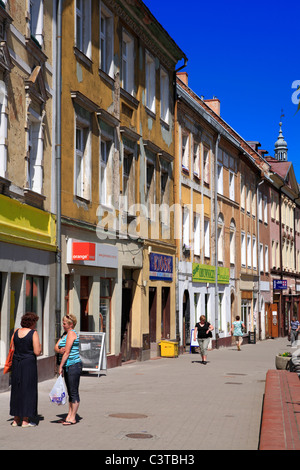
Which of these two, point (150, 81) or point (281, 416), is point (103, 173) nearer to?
point (150, 81)

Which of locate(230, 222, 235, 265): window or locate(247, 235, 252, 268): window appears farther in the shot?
locate(247, 235, 252, 268): window

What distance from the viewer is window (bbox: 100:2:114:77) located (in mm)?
21312

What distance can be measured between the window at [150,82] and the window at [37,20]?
892cm

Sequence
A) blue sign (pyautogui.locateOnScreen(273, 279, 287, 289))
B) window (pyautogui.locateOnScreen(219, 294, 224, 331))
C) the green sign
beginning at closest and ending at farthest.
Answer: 1. the green sign
2. window (pyautogui.locateOnScreen(219, 294, 224, 331))
3. blue sign (pyautogui.locateOnScreen(273, 279, 287, 289))

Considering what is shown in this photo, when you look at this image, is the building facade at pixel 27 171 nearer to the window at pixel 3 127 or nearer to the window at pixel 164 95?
the window at pixel 3 127

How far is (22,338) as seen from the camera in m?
10.2

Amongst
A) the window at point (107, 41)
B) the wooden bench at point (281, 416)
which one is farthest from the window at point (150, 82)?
the wooden bench at point (281, 416)

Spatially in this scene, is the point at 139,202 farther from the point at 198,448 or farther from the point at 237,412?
the point at 198,448

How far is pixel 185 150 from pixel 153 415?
20229 millimetres

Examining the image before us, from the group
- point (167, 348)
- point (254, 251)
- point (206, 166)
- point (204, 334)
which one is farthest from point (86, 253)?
point (254, 251)

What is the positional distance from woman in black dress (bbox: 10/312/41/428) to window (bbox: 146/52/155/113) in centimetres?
1646

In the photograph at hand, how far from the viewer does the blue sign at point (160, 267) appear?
995 inches

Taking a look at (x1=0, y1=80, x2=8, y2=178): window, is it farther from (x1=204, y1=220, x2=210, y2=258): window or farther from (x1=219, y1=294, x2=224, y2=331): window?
(x1=219, y1=294, x2=224, y2=331): window

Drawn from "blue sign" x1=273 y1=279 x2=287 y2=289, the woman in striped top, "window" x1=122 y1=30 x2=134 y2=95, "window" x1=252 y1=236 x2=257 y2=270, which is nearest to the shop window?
the woman in striped top
